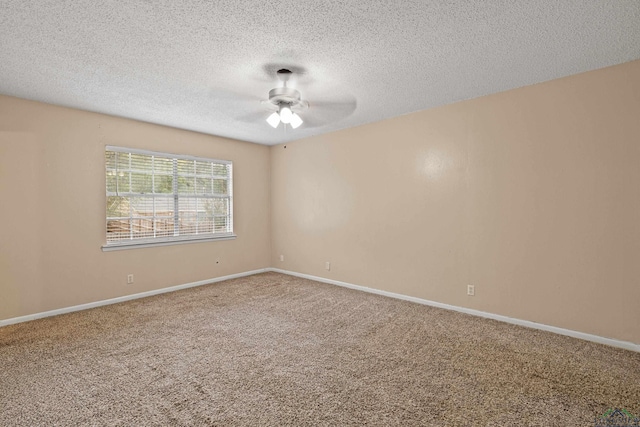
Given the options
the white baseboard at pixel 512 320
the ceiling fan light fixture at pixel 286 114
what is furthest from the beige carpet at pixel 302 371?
the ceiling fan light fixture at pixel 286 114

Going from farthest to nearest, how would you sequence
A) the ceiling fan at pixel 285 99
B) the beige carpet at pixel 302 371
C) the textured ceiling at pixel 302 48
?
the ceiling fan at pixel 285 99 → the textured ceiling at pixel 302 48 → the beige carpet at pixel 302 371

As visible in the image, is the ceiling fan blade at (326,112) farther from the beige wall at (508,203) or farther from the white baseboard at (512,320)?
the white baseboard at (512,320)

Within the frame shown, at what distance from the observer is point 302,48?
2402 mm

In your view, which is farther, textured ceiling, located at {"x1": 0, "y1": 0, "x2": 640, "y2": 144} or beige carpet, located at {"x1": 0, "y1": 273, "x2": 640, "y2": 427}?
textured ceiling, located at {"x1": 0, "y1": 0, "x2": 640, "y2": 144}

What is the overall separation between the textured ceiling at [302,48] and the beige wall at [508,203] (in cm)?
34

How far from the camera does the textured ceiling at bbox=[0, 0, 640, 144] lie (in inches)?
76.9

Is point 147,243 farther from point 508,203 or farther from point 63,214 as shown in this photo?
point 508,203

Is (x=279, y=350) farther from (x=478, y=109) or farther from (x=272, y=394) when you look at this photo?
(x=478, y=109)

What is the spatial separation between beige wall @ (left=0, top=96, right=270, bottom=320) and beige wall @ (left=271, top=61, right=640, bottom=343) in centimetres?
272

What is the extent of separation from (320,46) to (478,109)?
2.13m

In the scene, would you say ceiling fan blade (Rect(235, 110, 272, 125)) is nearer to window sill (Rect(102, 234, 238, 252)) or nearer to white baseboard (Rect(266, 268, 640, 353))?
window sill (Rect(102, 234, 238, 252))

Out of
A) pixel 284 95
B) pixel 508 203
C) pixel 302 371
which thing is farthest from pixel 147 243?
pixel 508 203

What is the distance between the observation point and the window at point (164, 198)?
418cm

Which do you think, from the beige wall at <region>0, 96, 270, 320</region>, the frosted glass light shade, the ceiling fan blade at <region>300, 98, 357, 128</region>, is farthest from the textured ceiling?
the beige wall at <region>0, 96, 270, 320</region>
